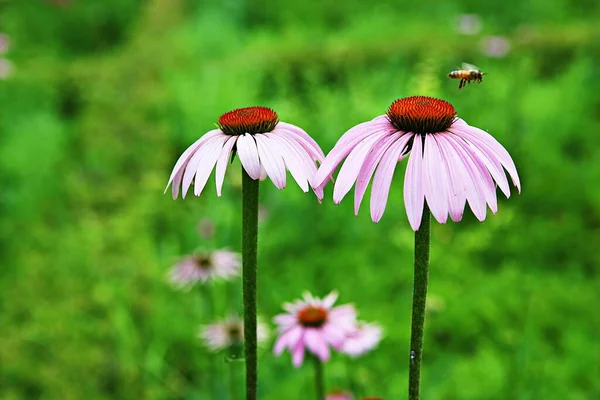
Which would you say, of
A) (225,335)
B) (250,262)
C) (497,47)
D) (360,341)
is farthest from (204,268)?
(497,47)

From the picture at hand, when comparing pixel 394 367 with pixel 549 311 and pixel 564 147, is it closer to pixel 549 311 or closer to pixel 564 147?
pixel 549 311

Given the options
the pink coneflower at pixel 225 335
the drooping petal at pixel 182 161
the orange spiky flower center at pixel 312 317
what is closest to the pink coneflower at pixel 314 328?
the orange spiky flower center at pixel 312 317

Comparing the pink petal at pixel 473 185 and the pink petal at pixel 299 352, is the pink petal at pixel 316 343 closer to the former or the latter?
the pink petal at pixel 299 352

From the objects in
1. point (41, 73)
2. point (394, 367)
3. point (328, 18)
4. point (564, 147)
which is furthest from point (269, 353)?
point (328, 18)

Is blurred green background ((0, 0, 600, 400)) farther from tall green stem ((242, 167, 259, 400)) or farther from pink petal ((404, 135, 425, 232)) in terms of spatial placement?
pink petal ((404, 135, 425, 232))

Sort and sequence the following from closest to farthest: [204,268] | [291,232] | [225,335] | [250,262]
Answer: [250,262], [225,335], [204,268], [291,232]

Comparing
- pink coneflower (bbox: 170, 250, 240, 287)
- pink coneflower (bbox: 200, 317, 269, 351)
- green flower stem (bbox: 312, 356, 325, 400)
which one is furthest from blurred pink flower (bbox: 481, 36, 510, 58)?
green flower stem (bbox: 312, 356, 325, 400)

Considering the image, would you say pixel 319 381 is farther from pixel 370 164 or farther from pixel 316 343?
pixel 370 164
